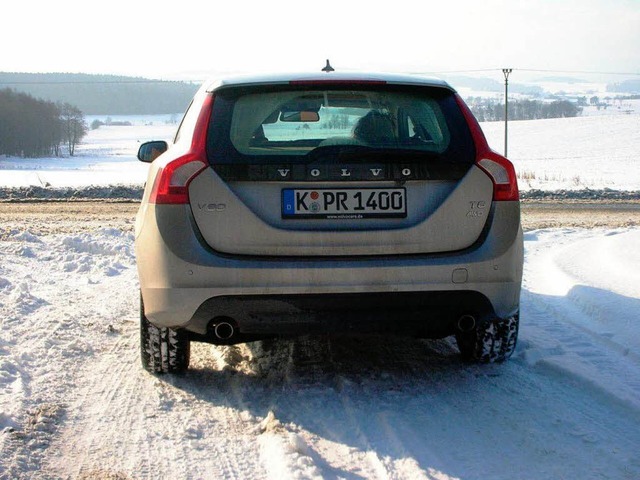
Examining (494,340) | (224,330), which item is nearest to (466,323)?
(494,340)

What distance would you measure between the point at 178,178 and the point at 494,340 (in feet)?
6.53

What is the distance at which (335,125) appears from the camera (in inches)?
165

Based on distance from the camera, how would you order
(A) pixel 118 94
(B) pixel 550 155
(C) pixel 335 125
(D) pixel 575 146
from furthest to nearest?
(A) pixel 118 94, (D) pixel 575 146, (B) pixel 550 155, (C) pixel 335 125

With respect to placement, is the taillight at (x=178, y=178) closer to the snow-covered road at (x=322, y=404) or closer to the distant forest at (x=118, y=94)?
the snow-covered road at (x=322, y=404)

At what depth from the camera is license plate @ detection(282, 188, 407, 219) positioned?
3.79m

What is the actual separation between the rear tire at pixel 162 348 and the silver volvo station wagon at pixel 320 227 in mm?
283

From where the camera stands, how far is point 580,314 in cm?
606

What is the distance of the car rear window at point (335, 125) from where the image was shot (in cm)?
386

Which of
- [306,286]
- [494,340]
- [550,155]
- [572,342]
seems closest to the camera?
[306,286]

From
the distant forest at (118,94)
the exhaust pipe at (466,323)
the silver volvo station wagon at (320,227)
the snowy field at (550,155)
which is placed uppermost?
the distant forest at (118,94)

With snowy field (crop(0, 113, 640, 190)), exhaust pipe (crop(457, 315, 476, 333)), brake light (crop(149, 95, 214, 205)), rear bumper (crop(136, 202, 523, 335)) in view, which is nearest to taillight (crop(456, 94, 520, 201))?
rear bumper (crop(136, 202, 523, 335))

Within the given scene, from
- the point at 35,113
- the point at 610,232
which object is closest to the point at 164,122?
the point at 35,113

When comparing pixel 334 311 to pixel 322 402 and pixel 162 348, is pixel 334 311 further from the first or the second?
pixel 162 348

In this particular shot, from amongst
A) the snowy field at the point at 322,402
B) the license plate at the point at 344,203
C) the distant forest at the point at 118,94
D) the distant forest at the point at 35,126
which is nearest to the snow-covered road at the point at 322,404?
the snowy field at the point at 322,402
